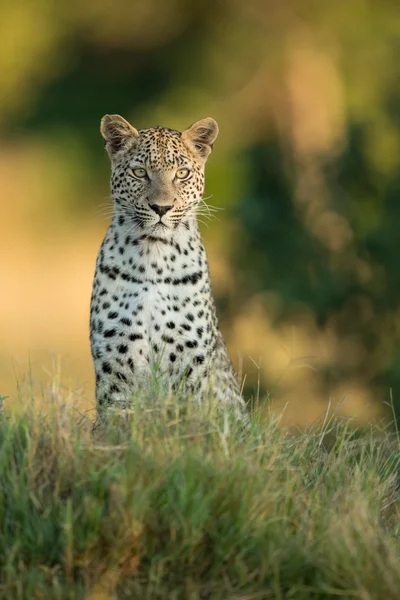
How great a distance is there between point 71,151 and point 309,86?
5285 mm

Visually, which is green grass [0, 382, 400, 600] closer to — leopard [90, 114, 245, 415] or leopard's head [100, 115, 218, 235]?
leopard [90, 114, 245, 415]

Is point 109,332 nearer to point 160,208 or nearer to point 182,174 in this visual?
point 160,208

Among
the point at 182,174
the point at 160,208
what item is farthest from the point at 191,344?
the point at 182,174

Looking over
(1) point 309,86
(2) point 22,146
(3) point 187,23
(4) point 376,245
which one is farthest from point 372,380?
(2) point 22,146

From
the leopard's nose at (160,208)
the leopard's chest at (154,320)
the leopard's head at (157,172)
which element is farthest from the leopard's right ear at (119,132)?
the leopard's chest at (154,320)

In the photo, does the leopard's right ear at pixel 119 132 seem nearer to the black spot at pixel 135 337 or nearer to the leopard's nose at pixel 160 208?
the leopard's nose at pixel 160 208

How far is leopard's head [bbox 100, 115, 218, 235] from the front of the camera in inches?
234

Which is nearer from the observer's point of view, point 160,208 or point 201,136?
point 160,208

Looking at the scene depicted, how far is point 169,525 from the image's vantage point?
13.5 feet

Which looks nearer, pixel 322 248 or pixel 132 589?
pixel 132 589

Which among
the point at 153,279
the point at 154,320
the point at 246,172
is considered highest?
the point at 246,172

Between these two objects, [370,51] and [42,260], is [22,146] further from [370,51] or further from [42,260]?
[370,51]

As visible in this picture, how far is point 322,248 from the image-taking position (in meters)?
11.5

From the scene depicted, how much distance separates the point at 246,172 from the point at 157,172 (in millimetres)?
6823
